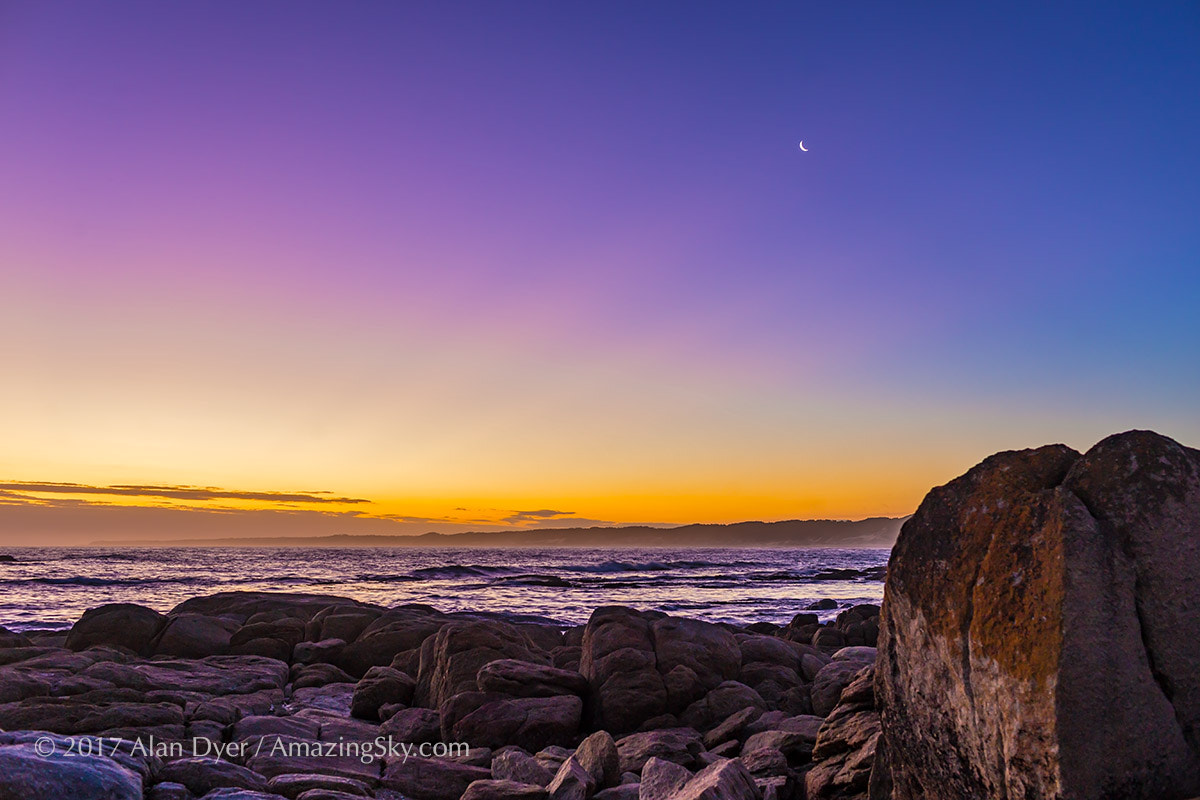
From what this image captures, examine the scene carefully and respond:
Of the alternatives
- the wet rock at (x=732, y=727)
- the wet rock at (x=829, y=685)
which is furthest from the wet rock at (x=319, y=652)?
the wet rock at (x=829, y=685)

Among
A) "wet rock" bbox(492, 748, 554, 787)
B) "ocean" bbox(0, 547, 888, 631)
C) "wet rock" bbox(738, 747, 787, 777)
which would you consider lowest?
"ocean" bbox(0, 547, 888, 631)

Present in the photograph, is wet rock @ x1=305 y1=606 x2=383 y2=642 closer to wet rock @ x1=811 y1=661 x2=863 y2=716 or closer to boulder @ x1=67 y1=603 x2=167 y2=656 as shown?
boulder @ x1=67 y1=603 x2=167 y2=656

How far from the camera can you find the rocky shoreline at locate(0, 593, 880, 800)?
724 cm

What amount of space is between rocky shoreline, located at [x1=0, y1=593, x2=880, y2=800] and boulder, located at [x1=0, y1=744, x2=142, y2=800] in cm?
2

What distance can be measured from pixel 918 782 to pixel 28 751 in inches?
279

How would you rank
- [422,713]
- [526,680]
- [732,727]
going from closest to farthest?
[732,727] → [422,713] → [526,680]

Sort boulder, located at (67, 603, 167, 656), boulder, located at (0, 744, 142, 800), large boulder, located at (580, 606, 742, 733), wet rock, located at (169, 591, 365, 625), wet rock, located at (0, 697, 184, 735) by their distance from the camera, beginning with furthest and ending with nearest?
1. wet rock, located at (169, 591, 365, 625)
2. boulder, located at (67, 603, 167, 656)
3. large boulder, located at (580, 606, 742, 733)
4. wet rock, located at (0, 697, 184, 735)
5. boulder, located at (0, 744, 142, 800)

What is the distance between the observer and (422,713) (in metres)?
12.7

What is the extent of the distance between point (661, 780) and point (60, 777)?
525 centimetres

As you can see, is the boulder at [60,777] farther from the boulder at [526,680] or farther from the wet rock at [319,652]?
the wet rock at [319,652]

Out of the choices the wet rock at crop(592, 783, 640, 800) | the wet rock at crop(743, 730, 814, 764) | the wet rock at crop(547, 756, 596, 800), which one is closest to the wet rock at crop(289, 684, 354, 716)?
the wet rock at crop(547, 756, 596, 800)

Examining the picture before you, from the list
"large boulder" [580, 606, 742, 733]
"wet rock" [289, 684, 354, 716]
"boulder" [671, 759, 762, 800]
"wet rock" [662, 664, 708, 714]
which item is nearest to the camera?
"boulder" [671, 759, 762, 800]

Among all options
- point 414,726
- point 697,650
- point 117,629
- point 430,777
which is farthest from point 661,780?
point 117,629

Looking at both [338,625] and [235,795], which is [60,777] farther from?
[338,625]
